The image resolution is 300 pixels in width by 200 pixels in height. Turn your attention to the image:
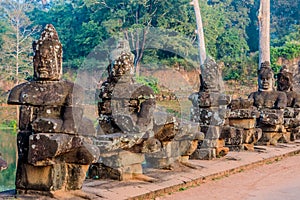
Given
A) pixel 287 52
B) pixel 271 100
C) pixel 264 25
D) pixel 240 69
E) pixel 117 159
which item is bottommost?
pixel 117 159

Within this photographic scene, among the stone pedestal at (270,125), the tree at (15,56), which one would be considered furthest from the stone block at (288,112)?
the tree at (15,56)

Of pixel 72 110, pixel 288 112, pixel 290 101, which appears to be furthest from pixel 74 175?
pixel 290 101

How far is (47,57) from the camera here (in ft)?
18.8

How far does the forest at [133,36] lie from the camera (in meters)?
28.5

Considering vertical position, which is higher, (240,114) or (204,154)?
(240,114)

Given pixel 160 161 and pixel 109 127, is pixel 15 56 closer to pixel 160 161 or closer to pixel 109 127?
pixel 160 161

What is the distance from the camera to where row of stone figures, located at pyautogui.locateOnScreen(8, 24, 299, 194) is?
557cm

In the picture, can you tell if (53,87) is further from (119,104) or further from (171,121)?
(171,121)

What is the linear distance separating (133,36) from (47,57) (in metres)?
23.1

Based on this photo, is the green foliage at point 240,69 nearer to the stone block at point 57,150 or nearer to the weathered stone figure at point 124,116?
the weathered stone figure at point 124,116

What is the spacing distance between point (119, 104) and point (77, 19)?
27959 mm

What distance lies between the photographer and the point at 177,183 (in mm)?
7160

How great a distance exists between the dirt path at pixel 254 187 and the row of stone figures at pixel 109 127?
2.60 ft

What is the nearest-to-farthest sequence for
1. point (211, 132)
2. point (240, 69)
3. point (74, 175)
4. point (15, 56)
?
point (74, 175) < point (211, 132) < point (15, 56) < point (240, 69)
